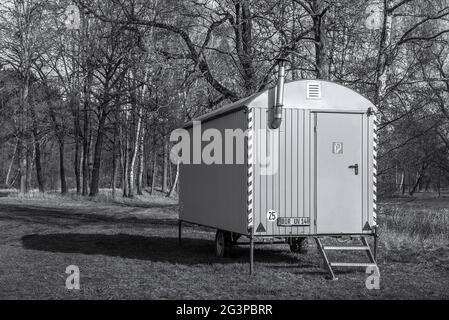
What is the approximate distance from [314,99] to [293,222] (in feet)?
7.02

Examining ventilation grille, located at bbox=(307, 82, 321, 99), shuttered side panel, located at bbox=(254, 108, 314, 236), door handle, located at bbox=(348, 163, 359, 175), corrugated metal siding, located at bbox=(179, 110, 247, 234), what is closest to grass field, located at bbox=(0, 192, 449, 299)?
corrugated metal siding, located at bbox=(179, 110, 247, 234)

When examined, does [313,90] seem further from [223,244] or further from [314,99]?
[223,244]

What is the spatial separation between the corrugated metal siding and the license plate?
24.0 inches

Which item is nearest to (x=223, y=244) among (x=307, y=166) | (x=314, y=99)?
(x=307, y=166)

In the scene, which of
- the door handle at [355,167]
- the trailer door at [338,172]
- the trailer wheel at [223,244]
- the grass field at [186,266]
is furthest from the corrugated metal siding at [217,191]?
→ the door handle at [355,167]

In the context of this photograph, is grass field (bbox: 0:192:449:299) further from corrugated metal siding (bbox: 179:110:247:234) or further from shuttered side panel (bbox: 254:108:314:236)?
shuttered side panel (bbox: 254:108:314:236)

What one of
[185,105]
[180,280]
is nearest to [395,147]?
[185,105]

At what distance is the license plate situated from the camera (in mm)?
10383

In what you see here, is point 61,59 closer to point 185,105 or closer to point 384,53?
point 185,105

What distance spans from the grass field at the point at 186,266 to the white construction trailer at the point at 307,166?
2.63 feet

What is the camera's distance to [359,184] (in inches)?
422

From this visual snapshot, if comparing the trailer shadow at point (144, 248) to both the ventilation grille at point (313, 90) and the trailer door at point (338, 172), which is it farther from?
the ventilation grille at point (313, 90)

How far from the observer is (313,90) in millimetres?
10625

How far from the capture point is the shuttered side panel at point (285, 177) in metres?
10.3
